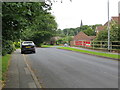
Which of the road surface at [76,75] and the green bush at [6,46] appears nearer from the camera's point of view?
the road surface at [76,75]

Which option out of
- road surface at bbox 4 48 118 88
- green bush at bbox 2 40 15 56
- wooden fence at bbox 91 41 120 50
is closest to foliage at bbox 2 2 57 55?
green bush at bbox 2 40 15 56

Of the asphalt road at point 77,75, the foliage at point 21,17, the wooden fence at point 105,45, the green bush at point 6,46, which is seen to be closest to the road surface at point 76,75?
the asphalt road at point 77,75

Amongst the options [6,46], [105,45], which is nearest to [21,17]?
[6,46]

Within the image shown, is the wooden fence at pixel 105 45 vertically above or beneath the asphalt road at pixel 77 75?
above

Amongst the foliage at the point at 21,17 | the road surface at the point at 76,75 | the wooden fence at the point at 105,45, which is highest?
the foliage at the point at 21,17

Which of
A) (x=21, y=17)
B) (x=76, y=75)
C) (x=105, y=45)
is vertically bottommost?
(x=76, y=75)

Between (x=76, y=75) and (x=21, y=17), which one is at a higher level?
(x=21, y=17)

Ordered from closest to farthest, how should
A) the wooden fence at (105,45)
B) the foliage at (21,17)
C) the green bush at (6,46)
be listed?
the foliage at (21,17)
the green bush at (6,46)
the wooden fence at (105,45)

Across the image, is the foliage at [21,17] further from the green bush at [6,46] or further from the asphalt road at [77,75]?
the asphalt road at [77,75]

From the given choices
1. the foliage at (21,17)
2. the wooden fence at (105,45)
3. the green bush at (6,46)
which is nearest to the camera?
the foliage at (21,17)

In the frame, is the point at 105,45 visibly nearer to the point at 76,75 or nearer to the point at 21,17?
the point at 76,75

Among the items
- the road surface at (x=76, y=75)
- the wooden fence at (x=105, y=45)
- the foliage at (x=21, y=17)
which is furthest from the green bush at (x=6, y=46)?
the wooden fence at (x=105, y=45)

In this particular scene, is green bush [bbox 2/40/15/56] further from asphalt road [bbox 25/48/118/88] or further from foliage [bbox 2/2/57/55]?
asphalt road [bbox 25/48/118/88]

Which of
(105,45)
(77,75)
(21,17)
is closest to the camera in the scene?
(21,17)
